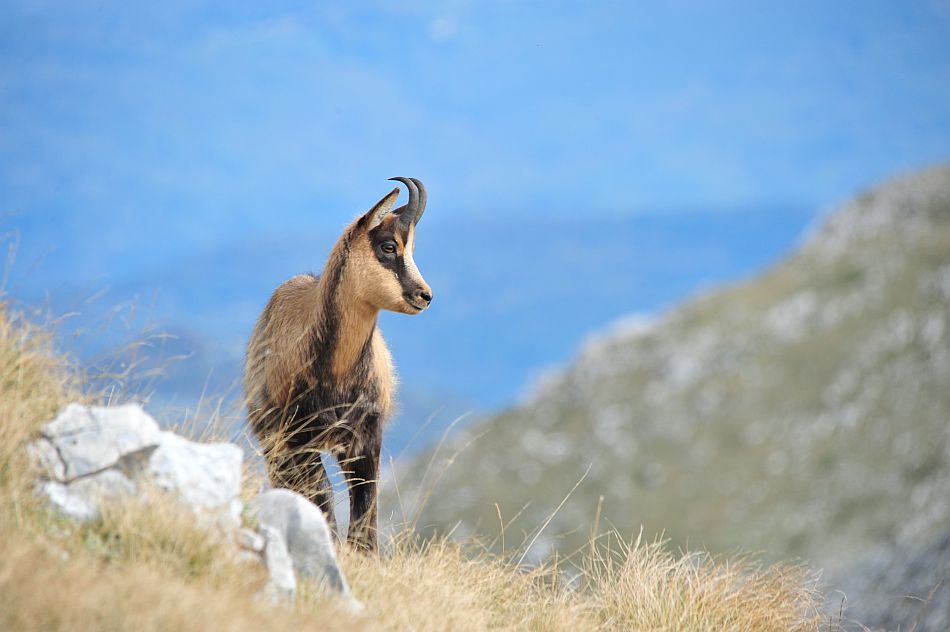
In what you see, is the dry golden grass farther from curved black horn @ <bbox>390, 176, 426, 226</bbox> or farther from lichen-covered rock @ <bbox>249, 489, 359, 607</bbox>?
curved black horn @ <bbox>390, 176, 426, 226</bbox>

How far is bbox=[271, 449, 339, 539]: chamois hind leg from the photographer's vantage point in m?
8.38

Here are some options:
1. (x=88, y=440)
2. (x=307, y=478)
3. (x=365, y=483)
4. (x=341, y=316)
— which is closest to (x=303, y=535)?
(x=88, y=440)

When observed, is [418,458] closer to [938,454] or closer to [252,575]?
[938,454]

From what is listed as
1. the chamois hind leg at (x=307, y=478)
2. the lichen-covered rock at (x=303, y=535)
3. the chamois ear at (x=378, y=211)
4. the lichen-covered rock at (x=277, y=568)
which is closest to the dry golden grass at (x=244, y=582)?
the lichen-covered rock at (x=277, y=568)

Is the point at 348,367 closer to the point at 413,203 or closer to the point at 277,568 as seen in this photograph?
the point at 413,203

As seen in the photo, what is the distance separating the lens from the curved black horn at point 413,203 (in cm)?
870

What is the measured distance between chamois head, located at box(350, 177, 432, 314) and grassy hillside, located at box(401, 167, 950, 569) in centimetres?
5885

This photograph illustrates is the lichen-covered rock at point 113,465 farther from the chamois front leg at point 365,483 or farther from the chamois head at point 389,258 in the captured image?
the chamois head at point 389,258

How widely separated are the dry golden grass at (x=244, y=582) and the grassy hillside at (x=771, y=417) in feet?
191

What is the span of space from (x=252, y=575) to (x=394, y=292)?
9.28 ft

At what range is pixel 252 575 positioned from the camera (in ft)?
20.6

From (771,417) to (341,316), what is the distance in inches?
3151

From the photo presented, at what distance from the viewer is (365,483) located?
8.62 m

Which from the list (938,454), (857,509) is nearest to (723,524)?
(857,509)
